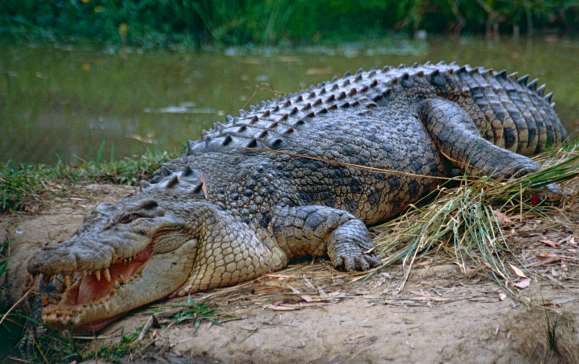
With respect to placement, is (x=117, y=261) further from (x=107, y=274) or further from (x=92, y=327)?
(x=92, y=327)

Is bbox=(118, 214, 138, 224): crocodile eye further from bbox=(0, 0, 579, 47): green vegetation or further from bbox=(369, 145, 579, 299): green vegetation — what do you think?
bbox=(0, 0, 579, 47): green vegetation

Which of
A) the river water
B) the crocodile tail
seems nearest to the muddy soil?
the crocodile tail

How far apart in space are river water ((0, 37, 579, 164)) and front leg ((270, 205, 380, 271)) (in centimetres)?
168

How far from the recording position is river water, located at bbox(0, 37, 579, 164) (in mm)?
5535

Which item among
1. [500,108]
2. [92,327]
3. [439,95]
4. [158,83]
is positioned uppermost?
[439,95]

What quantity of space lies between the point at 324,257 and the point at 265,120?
111 cm

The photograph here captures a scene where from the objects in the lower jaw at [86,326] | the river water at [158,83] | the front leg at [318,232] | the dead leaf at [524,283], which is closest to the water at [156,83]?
the river water at [158,83]

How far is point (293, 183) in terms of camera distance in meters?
3.32

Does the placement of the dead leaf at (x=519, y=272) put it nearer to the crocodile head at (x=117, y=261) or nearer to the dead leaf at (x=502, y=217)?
the dead leaf at (x=502, y=217)

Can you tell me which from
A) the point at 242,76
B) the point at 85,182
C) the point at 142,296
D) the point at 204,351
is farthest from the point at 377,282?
the point at 242,76

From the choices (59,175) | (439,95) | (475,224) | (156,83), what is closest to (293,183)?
(475,224)

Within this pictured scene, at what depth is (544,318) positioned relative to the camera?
2256 mm

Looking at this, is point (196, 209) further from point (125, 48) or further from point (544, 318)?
point (125, 48)

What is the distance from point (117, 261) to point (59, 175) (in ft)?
7.13
